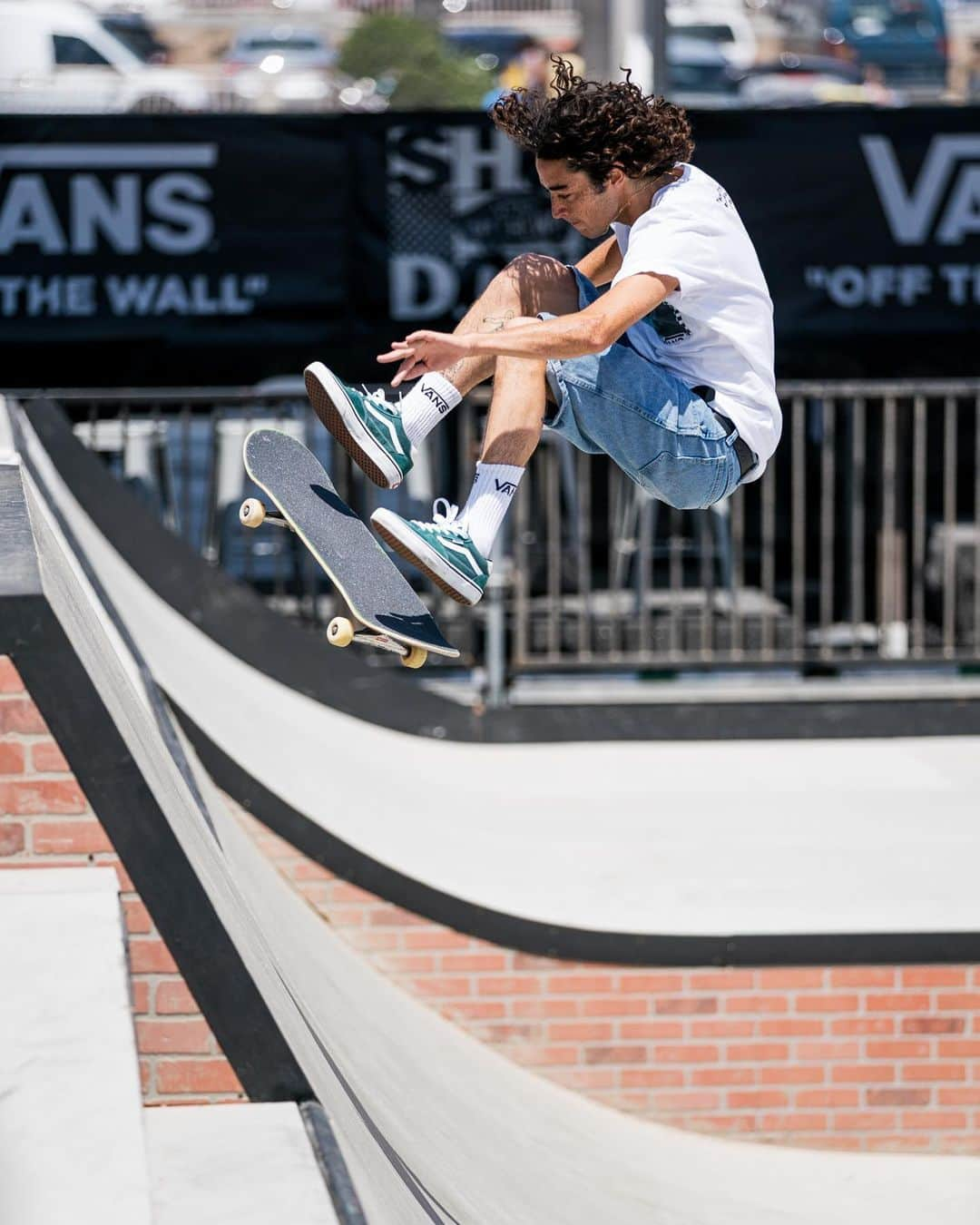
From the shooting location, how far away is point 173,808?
4070 millimetres

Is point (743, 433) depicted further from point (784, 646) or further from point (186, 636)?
point (784, 646)

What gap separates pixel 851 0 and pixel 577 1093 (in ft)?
107

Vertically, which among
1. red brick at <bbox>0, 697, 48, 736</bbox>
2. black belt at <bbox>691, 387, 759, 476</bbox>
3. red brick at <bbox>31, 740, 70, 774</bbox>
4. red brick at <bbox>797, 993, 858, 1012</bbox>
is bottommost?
red brick at <bbox>797, 993, 858, 1012</bbox>

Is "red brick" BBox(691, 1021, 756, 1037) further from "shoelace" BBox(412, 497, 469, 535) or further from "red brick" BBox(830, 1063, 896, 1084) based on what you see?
"shoelace" BBox(412, 497, 469, 535)

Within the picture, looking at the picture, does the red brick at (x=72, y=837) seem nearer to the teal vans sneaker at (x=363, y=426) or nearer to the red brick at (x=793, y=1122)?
the teal vans sneaker at (x=363, y=426)

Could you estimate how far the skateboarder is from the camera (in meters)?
4.25

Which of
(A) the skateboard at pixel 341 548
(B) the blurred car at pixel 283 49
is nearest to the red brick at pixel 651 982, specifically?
(A) the skateboard at pixel 341 548

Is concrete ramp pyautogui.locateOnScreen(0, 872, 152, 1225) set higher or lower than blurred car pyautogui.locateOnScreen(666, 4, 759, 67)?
lower

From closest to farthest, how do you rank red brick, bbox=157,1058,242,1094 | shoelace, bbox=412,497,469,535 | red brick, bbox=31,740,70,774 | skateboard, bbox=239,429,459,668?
red brick, bbox=157,1058,242,1094, red brick, bbox=31,740,70,774, skateboard, bbox=239,429,459,668, shoelace, bbox=412,497,469,535

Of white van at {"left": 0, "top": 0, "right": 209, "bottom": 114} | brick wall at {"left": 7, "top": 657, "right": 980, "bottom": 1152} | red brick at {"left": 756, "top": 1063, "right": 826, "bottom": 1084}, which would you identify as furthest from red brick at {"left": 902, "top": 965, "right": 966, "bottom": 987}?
white van at {"left": 0, "top": 0, "right": 209, "bottom": 114}

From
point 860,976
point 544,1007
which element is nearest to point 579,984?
point 544,1007

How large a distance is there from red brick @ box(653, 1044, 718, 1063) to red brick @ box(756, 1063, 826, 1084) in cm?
17

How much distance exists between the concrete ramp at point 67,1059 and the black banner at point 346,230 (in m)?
6.62

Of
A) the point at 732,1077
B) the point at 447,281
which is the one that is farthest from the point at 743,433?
the point at 447,281
